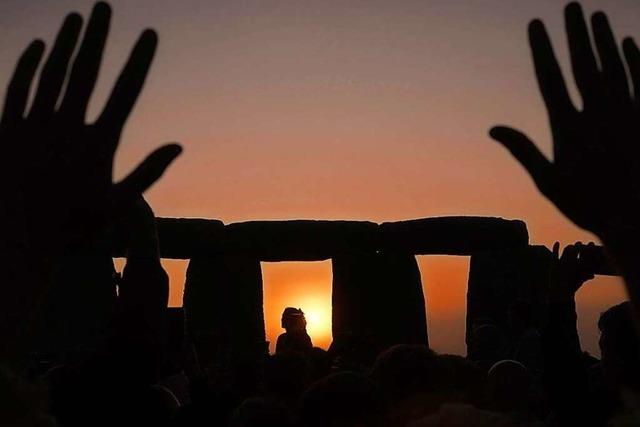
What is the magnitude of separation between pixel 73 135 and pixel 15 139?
0.38ft

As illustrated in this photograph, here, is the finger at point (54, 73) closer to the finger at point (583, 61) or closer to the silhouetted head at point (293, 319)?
the finger at point (583, 61)

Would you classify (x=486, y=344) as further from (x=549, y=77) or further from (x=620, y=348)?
(x=549, y=77)

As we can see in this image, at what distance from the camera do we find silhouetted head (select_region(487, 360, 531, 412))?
3811 mm

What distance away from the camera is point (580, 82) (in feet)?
6.49

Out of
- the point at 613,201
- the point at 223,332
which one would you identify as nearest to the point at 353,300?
the point at 223,332

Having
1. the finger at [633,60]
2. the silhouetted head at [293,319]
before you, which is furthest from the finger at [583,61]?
the silhouetted head at [293,319]

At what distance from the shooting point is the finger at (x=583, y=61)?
6.48 ft

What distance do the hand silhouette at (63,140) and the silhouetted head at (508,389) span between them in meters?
2.40

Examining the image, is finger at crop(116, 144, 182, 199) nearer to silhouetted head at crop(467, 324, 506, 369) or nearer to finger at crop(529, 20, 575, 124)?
finger at crop(529, 20, 575, 124)

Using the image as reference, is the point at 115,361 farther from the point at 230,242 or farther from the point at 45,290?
the point at 230,242

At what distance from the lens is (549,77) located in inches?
80.3

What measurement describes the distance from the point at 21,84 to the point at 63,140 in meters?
0.14

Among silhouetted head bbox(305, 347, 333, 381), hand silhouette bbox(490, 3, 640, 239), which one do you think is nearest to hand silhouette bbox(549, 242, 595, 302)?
hand silhouette bbox(490, 3, 640, 239)

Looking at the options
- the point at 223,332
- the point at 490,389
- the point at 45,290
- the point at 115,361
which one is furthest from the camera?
the point at 223,332
